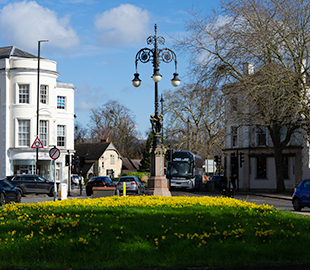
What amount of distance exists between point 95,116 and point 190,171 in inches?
1801

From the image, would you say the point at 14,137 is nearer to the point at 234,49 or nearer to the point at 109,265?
the point at 234,49

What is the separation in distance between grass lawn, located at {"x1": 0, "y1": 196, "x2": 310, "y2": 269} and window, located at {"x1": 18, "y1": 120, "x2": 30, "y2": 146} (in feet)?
106

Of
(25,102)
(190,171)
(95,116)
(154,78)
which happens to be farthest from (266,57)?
(95,116)

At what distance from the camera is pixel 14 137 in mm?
44938

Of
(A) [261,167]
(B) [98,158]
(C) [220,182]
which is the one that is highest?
(B) [98,158]

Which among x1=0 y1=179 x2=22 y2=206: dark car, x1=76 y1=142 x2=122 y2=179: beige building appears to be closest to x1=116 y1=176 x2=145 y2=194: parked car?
x1=0 y1=179 x2=22 y2=206: dark car

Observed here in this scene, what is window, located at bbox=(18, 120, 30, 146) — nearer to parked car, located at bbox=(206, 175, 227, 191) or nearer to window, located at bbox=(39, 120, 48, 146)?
window, located at bbox=(39, 120, 48, 146)

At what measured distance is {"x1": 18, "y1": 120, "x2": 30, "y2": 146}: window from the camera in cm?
4509

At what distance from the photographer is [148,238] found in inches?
384

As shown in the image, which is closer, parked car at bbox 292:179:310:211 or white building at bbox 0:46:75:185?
parked car at bbox 292:179:310:211

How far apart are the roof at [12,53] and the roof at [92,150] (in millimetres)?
37518

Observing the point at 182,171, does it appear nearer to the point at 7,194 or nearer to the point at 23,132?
the point at 23,132

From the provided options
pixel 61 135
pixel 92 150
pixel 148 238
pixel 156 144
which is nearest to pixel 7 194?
pixel 156 144

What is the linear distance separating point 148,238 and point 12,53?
4094 cm
